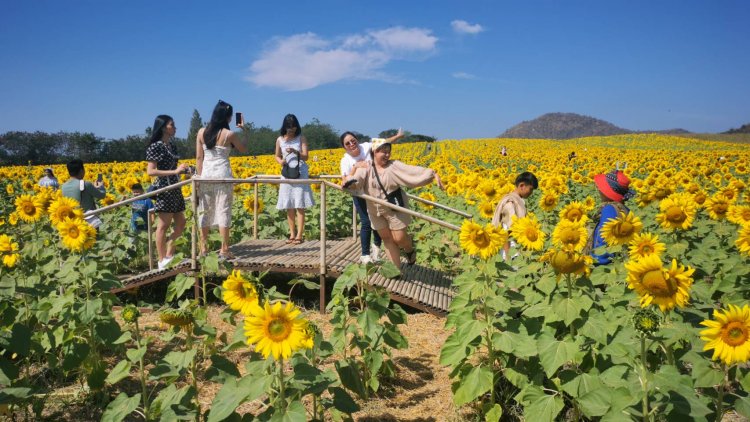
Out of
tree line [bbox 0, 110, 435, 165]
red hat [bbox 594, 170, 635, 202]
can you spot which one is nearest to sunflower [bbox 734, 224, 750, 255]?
red hat [bbox 594, 170, 635, 202]

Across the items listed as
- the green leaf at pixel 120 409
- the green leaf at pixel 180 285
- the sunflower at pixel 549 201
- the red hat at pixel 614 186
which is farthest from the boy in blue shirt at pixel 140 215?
the red hat at pixel 614 186

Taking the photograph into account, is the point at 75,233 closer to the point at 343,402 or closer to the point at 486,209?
the point at 343,402

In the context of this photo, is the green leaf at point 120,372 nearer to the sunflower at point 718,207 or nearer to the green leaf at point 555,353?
the green leaf at point 555,353

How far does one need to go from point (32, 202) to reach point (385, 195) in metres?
2.85

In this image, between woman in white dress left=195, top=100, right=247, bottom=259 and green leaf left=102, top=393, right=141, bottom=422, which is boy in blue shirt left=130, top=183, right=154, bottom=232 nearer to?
woman in white dress left=195, top=100, right=247, bottom=259

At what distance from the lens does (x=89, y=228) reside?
10.1 ft

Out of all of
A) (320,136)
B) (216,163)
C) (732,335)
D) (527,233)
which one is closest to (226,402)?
(732,335)

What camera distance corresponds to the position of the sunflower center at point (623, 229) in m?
2.55

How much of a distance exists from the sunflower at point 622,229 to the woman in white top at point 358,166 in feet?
8.42

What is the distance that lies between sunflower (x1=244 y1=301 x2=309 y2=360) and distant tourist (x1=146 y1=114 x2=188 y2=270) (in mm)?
3549

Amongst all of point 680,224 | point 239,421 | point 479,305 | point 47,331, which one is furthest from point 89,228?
point 680,224

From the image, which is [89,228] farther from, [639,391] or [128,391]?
[639,391]

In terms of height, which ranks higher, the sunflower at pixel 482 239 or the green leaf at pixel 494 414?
the sunflower at pixel 482 239

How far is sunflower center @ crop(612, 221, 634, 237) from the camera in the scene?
2551 mm
